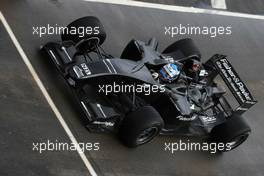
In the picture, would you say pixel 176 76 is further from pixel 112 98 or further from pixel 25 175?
pixel 25 175

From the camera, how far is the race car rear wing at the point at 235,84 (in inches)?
432

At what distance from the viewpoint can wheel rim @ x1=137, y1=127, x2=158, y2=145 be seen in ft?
32.4

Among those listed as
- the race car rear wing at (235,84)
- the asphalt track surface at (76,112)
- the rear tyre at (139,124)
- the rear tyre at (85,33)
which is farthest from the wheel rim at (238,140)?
the rear tyre at (85,33)

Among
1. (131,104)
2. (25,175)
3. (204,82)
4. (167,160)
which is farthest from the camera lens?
(204,82)

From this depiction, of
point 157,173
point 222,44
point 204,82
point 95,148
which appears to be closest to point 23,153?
point 95,148

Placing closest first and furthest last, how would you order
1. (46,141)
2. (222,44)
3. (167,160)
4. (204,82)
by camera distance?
1. (46,141)
2. (167,160)
3. (204,82)
4. (222,44)

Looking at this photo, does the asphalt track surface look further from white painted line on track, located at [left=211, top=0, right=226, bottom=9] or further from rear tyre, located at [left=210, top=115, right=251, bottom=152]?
white painted line on track, located at [left=211, top=0, right=226, bottom=9]

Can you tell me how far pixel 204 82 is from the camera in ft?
37.7

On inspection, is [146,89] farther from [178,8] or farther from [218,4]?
[218,4]

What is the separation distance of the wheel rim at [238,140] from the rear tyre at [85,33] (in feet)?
11.8

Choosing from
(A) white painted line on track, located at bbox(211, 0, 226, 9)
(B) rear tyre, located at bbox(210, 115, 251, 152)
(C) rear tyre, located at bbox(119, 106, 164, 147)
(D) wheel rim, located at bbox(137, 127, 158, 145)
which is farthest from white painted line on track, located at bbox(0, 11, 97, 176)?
(A) white painted line on track, located at bbox(211, 0, 226, 9)

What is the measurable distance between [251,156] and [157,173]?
2.99 m

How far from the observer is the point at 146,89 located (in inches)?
396

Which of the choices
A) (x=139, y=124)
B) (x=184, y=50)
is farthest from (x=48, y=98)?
(x=184, y=50)
